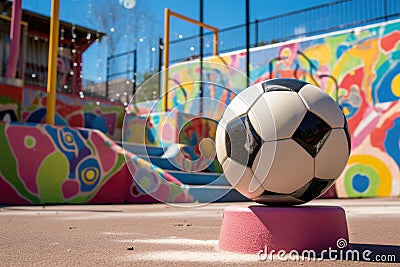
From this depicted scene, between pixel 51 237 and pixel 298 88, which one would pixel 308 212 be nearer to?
pixel 298 88

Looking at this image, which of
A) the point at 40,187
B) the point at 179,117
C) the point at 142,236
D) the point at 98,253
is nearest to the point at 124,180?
the point at 40,187

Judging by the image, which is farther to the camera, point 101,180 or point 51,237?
point 101,180

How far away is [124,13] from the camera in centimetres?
1373

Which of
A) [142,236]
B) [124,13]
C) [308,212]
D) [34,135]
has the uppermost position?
[124,13]

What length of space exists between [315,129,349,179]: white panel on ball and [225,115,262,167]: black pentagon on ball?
37 cm

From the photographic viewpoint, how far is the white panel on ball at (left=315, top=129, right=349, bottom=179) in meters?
2.75

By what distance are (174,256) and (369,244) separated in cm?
143

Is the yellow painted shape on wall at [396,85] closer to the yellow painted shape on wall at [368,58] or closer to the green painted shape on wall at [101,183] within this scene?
the yellow painted shape on wall at [368,58]

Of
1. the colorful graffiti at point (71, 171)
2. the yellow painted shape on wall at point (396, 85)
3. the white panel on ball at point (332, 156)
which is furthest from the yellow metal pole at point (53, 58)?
the yellow painted shape on wall at point (396, 85)

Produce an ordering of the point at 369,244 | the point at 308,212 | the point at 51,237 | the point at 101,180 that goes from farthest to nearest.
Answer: the point at 101,180 < the point at 51,237 < the point at 369,244 < the point at 308,212

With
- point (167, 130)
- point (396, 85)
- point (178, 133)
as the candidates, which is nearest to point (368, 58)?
point (396, 85)

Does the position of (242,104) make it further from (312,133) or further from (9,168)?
(9,168)

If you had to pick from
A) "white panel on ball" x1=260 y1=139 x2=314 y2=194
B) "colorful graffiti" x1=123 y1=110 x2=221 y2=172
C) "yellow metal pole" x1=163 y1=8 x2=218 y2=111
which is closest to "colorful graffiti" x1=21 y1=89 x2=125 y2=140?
"colorful graffiti" x1=123 y1=110 x2=221 y2=172

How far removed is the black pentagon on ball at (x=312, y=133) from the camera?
271 centimetres
